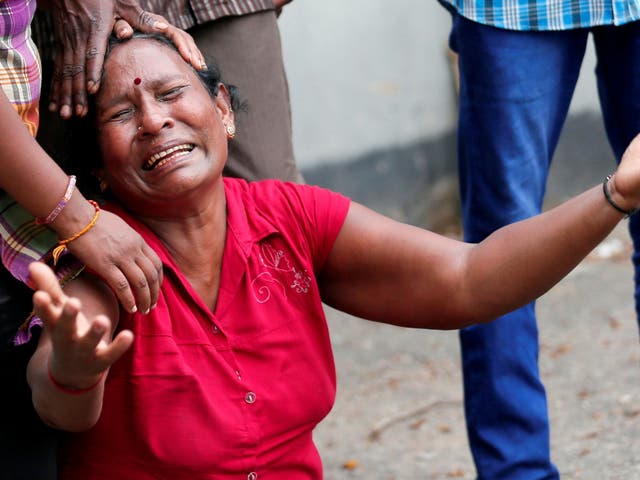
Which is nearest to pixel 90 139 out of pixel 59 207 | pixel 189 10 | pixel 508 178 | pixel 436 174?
pixel 59 207

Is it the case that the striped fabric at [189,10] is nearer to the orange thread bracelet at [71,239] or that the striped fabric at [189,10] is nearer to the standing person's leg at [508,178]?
the standing person's leg at [508,178]

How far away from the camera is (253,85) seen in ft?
9.73

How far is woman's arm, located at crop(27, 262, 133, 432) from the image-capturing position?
1.87 m

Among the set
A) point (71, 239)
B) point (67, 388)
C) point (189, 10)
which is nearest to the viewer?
point (67, 388)

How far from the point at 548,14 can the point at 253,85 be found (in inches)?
31.8

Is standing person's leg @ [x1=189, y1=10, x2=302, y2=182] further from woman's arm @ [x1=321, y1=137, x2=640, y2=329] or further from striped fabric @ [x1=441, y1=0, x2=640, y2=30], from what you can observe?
striped fabric @ [x1=441, y1=0, x2=640, y2=30]

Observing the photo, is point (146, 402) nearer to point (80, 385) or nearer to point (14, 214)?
point (80, 385)

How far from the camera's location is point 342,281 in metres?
2.62

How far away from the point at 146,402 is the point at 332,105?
3.91 m

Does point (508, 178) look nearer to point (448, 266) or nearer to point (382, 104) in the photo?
point (448, 266)

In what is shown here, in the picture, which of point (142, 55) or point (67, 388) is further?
point (142, 55)

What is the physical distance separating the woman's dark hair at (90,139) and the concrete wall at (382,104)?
3.32 metres

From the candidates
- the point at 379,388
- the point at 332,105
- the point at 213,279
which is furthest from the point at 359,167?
the point at 213,279

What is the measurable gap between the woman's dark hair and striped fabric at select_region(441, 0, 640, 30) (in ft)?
2.58
